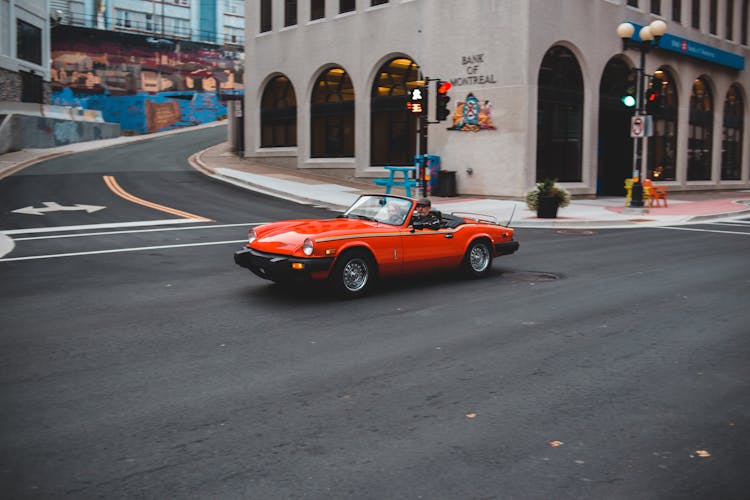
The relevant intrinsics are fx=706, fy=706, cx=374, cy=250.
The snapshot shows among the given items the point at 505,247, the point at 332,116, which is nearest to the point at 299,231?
the point at 505,247

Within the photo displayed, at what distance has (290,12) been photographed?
120 ft

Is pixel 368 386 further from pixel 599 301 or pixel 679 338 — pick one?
pixel 599 301

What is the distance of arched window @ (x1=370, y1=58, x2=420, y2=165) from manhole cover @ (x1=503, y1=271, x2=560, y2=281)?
1961 cm

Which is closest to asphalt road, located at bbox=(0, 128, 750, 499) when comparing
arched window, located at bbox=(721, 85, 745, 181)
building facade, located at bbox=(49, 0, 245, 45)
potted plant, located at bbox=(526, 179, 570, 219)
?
potted plant, located at bbox=(526, 179, 570, 219)

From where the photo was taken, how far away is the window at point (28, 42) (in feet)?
146

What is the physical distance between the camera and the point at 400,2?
30.1 metres

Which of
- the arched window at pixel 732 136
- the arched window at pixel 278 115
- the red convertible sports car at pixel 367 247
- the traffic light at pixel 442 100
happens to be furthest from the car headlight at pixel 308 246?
the arched window at pixel 732 136

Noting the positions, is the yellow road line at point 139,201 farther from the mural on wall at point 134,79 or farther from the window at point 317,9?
the mural on wall at point 134,79

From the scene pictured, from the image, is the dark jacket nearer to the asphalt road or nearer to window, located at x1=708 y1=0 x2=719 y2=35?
the asphalt road

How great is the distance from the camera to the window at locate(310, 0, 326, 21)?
114 ft

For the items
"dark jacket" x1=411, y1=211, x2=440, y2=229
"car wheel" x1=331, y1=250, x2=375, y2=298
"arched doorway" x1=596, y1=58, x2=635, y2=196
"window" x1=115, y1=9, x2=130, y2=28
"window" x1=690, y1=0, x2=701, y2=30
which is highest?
"window" x1=115, y1=9, x2=130, y2=28

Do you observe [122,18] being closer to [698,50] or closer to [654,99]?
[698,50]

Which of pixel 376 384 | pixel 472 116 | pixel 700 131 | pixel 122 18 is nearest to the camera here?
pixel 376 384

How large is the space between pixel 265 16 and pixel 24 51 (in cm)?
1800
